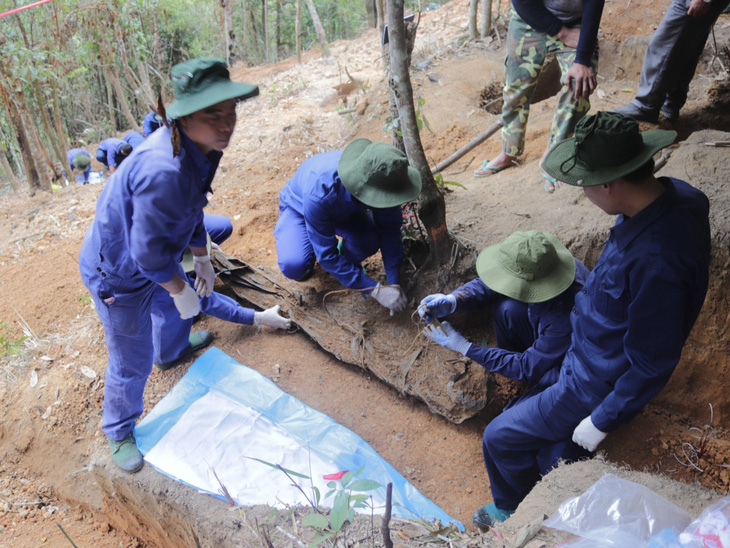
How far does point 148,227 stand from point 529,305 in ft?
6.32

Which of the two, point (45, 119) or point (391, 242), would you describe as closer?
point (391, 242)

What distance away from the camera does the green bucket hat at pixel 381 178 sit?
2588mm

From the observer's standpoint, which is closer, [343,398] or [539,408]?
[539,408]

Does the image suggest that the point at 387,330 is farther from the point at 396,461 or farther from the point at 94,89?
the point at 94,89

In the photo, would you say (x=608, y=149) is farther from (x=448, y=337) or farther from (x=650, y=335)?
(x=448, y=337)

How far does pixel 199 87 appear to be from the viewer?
1940 millimetres

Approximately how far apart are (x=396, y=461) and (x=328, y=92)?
6261 mm

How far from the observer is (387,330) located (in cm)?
316

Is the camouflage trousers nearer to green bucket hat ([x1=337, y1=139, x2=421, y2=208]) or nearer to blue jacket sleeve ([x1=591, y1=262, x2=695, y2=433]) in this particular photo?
green bucket hat ([x1=337, y1=139, x2=421, y2=208])

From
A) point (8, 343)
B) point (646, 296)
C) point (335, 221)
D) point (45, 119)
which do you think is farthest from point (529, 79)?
point (45, 119)

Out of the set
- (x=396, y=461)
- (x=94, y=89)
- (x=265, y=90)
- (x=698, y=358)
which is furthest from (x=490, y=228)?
(x=94, y=89)

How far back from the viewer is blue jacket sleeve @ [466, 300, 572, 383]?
2.38 meters

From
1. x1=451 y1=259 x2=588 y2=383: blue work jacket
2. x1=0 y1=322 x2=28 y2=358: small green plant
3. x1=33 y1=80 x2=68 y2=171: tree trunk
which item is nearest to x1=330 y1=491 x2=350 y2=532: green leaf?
x1=451 y1=259 x2=588 y2=383: blue work jacket

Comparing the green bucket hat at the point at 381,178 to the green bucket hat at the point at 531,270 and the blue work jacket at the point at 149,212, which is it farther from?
the blue work jacket at the point at 149,212
